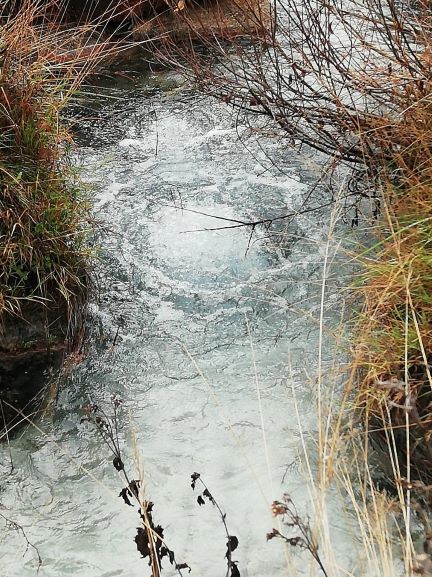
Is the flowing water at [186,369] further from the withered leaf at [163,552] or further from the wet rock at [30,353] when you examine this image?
the withered leaf at [163,552]

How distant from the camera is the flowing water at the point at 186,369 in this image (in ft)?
9.71

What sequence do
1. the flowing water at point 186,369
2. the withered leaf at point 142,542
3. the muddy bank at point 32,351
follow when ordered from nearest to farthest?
the withered leaf at point 142,542 → the flowing water at point 186,369 → the muddy bank at point 32,351

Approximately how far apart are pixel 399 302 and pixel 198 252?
1791mm

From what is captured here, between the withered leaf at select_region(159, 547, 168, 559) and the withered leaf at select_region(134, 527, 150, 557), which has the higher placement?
the withered leaf at select_region(134, 527, 150, 557)

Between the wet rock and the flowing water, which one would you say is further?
the wet rock

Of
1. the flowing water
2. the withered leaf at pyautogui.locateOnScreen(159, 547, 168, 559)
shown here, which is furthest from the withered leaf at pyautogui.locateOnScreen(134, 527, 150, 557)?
the flowing water

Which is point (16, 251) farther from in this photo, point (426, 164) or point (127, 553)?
point (426, 164)

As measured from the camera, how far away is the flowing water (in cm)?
296

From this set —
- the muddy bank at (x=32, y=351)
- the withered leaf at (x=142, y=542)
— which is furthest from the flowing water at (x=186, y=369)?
the withered leaf at (x=142, y=542)

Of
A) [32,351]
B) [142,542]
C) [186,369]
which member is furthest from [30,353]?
[142,542]

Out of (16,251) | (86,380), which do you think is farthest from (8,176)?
(86,380)

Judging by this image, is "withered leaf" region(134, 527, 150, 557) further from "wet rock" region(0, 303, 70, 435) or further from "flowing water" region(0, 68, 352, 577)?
"wet rock" region(0, 303, 70, 435)

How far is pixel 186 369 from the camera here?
12.4ft

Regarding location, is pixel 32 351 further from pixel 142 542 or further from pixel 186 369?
pixel 142 542
